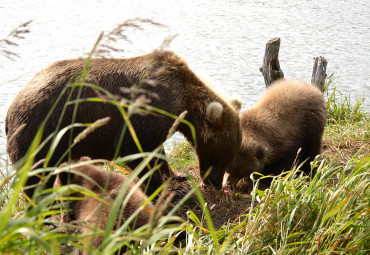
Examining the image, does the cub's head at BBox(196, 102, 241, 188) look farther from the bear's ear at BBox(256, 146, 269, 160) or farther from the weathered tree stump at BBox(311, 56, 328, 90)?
the weathered tree stump at BBox(311, 56, 328, 90)

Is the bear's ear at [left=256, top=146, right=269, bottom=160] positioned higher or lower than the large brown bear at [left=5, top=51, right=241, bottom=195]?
lower

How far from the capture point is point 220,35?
44.4 ft

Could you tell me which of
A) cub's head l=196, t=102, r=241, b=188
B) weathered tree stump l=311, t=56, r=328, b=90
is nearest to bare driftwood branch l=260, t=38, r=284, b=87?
weathered tree stump l=311, t=56, r=328, b=90

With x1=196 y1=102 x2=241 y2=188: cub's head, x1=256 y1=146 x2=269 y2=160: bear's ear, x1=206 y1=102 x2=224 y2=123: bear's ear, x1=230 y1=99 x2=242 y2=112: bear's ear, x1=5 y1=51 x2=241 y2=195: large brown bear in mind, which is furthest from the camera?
x1=256 y1=146 x2=269 y2=160: bear's ear

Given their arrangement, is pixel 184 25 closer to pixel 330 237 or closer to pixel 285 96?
pixel 285 96

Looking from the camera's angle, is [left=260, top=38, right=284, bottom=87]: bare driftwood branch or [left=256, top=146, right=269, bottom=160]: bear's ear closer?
[left=256, top=146, right=269, bottom=160]: bear's ear

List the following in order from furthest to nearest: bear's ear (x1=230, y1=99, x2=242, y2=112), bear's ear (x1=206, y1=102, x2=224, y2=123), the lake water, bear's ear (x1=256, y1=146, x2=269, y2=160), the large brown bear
Answer: the lake water, bear's ear (x1=256, y1=146, x2=269, y2=160), bear's ear (x1=230, y1=99, x2=242, y2=112), bear's ear (x1=206, y1=102, x2=224, y2=123), the large brown bear

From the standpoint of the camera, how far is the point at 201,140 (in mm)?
5582

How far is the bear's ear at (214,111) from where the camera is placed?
5.30 meters

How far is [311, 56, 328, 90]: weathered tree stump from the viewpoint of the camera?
845cm

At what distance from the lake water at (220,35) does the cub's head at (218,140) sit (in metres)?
3.67

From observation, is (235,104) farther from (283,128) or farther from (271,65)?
(271,65)

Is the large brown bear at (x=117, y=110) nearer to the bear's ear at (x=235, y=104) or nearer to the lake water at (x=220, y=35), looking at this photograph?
the bear's ear at (x=235, y=104)

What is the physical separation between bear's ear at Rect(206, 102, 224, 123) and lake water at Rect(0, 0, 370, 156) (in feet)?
13.4
